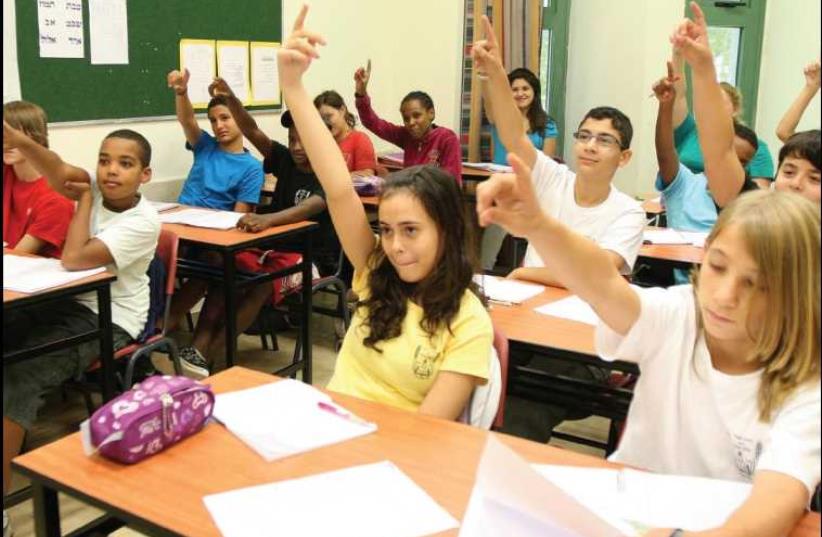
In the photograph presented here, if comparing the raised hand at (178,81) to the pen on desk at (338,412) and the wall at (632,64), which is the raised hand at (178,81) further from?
the wall at (632,64)

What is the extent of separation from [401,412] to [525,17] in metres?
5.07

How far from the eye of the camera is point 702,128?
6.63 feet

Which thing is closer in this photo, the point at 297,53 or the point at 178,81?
the point at 297,53

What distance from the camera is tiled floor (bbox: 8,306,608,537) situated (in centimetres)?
246

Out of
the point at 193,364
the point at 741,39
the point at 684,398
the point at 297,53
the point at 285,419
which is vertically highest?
the point at 741,39

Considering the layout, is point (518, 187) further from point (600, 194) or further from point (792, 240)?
point (600, 194)

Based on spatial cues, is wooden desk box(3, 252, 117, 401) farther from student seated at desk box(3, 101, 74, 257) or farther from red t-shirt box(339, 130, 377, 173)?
red t-shirt box(339, 130, 377, 173)

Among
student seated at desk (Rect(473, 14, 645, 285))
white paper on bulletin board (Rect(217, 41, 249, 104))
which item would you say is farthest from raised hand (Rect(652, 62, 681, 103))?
white paper on bulletin board (Rect(217, 41, 249, 104))

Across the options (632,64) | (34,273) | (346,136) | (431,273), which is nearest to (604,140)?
(431,273)

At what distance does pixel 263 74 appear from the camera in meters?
4.93

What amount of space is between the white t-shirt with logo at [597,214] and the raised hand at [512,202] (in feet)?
4.87

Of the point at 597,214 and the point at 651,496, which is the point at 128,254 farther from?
the point at 651,496

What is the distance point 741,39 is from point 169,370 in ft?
17.0

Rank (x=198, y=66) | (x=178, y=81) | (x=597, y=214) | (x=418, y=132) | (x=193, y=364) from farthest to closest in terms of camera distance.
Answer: (x=418, y=132), (x=198, y=66), (x=178, y=81), (x=193, y=364), (x=597, y=214)
